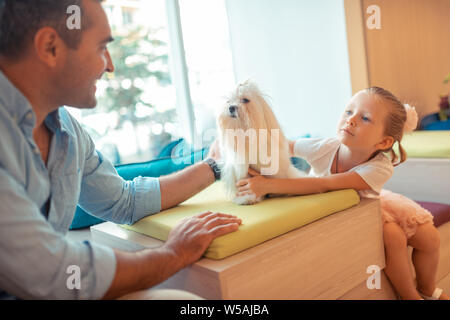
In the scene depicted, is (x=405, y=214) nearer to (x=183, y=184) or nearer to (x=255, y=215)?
(x=255, y=215)

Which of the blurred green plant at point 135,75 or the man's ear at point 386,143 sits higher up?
the blurred green plant at point 135,75

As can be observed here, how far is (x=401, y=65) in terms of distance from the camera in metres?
2.96

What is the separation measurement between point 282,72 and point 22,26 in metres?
2.08

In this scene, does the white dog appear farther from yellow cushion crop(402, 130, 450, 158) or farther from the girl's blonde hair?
yellow cushion crop(402, 130, 450, 158)

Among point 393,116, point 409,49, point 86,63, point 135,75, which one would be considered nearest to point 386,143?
point 393,116

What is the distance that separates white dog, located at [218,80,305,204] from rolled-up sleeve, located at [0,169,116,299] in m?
0.61

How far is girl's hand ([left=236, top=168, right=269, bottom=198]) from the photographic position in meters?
1.30

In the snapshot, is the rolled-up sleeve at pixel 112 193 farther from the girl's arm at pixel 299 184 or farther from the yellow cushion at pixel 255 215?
the girl's arm at pixel 299 184

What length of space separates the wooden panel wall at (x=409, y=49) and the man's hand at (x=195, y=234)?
1.65 metres

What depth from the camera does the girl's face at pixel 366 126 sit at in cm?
144

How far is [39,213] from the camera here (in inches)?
31.0

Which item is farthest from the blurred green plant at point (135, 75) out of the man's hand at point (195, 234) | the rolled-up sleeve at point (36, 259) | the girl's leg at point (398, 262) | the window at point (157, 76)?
the rolled-up sleeve at point (36, 259)
